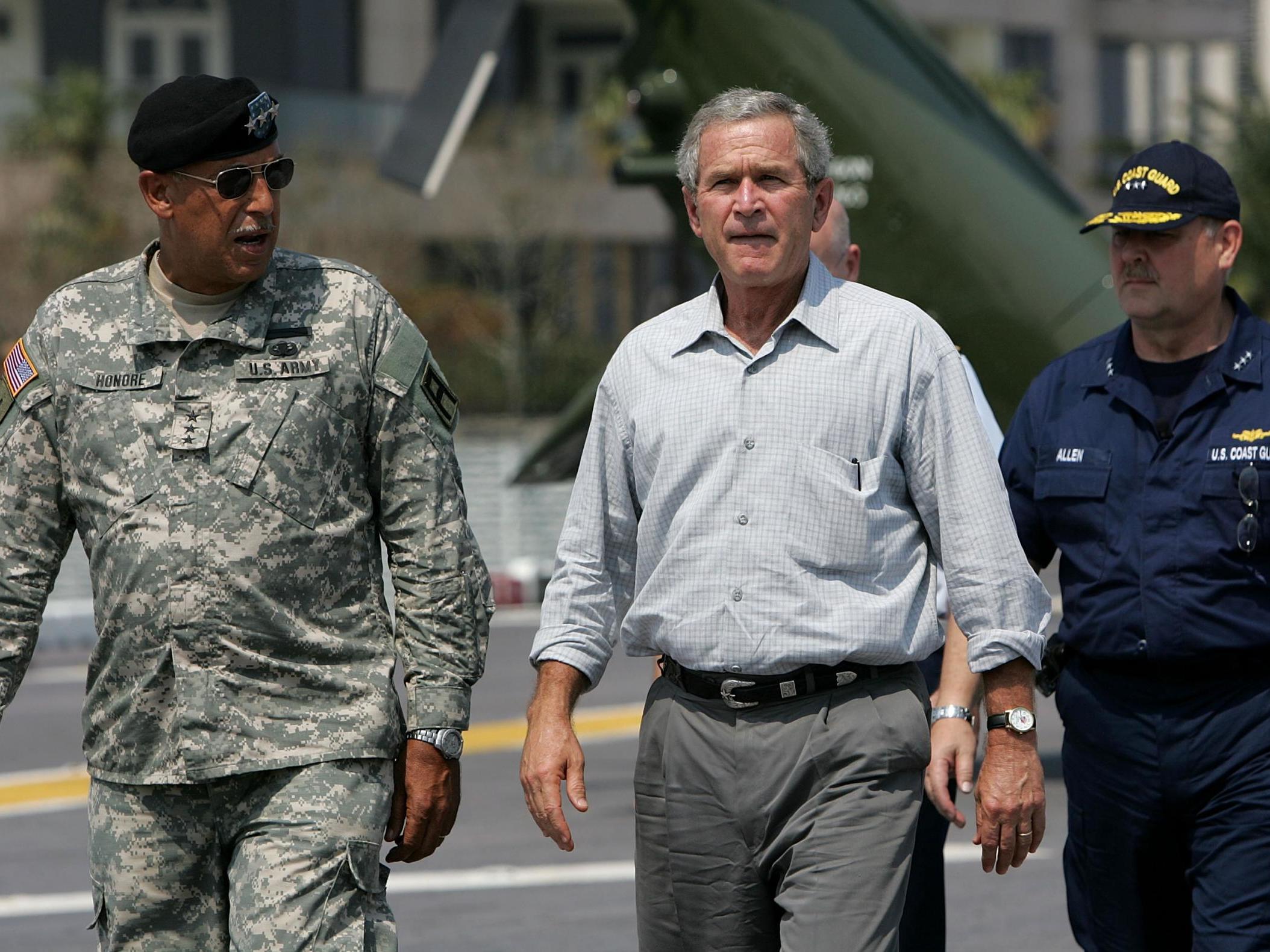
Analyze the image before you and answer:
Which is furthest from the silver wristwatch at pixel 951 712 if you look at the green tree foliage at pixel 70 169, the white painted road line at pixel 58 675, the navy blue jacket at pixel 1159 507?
the green tree foliage at pixel 70 169

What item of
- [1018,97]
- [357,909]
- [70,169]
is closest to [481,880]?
[357,909]

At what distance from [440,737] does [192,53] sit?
42032 millimetres

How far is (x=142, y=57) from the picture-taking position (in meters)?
44.2

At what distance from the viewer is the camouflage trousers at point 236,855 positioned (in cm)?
399

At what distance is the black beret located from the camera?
4211 millimetres

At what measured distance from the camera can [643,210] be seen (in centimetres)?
4594

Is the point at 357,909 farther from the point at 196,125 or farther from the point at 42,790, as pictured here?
the point at 42,790

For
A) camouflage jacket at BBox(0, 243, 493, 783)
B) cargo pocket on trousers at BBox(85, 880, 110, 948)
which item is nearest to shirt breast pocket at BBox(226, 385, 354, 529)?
camouflage jacket at BBox(0, 243, 493, 783)

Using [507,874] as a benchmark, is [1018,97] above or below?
above

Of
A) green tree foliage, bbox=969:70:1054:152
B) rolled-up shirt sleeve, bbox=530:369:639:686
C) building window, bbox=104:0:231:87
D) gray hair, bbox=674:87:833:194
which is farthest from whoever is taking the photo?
green tree foliage, bbox=969:70:1054:152

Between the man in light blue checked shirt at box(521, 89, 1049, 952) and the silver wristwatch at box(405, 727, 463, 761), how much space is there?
16 centimetres

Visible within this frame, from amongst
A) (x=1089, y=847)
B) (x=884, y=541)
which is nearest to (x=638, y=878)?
(x=884, y=541)

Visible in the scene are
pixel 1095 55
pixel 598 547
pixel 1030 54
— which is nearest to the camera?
pixel 598 547

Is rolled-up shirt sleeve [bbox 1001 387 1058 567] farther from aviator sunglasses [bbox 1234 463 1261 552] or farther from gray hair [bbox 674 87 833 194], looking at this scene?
gray hair [bbox 674 87 833 194]
